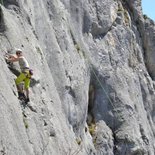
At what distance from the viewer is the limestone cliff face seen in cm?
Result: 1900

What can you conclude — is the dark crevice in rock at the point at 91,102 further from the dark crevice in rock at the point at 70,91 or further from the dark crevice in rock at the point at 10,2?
the dark crevice in rock at the point at 10,2

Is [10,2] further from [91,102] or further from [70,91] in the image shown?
[91,102]

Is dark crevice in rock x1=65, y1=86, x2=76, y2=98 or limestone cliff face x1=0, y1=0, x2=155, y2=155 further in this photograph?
dark crevice in rock x1=65, y1=86, x2=76, y2=98

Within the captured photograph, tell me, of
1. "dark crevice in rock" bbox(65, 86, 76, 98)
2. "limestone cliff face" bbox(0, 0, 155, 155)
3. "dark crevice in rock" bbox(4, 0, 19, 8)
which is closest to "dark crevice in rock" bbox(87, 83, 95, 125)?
"limestone cliff face" bbox(0, 0, 155, 155)

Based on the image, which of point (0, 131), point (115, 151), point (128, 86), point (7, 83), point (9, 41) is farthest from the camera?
point (128, 86)

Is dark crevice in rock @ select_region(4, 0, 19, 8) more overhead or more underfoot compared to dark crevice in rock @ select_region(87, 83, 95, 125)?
more overhead

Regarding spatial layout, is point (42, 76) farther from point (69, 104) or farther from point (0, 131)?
point (0, 131)

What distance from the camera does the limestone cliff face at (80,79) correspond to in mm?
19000

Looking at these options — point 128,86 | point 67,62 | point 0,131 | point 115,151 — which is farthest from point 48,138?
point 128,86

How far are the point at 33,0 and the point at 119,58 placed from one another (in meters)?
11.9

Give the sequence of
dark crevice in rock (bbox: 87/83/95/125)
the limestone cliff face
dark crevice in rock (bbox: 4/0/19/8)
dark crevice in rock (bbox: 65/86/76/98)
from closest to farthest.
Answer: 1. the limestone cliff face
2. dark crevice in rock (bbox: 4/0/19/8)
3. dark crevice in rock (bbox: 65/86/76/98)
4. dark crevice in rock (bbox: 87/83/95/125)

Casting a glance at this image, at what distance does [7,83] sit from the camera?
1788 cm

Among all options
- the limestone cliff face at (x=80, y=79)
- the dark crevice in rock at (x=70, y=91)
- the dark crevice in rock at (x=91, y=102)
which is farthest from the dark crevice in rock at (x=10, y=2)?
the dark crevice in rock at (x=91, y=102)

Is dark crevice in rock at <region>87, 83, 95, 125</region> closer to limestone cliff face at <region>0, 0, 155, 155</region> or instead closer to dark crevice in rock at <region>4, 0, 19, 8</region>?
limestone cliff face at <region>0, 0, 155, 155</region>
